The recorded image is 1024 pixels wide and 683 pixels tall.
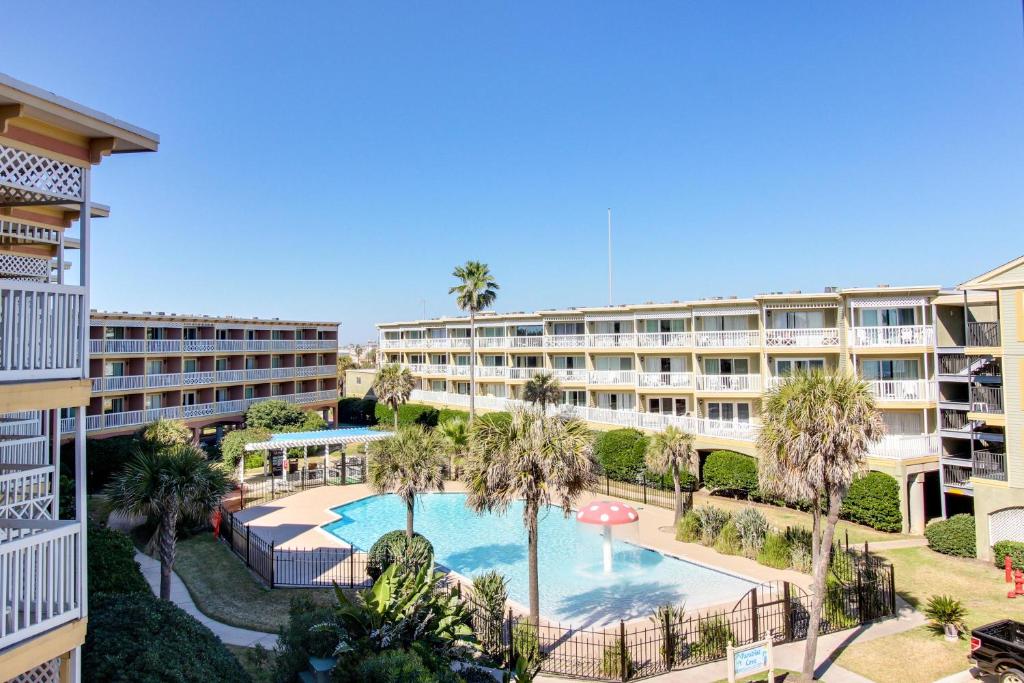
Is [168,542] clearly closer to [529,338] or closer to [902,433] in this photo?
[902,433]

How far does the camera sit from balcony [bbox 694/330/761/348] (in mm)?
32875

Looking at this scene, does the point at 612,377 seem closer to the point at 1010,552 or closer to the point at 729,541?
the point at 729,541

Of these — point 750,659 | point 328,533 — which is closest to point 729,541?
point 750,659

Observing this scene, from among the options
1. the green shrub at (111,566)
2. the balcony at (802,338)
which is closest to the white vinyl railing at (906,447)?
the balcony at (802,338)

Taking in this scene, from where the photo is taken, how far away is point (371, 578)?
63.4ft

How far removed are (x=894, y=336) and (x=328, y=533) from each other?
25.8 metres

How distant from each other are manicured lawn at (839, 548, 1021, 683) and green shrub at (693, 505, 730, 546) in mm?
5458

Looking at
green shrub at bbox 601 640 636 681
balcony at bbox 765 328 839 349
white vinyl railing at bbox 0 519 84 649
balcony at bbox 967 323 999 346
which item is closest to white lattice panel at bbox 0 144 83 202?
white vinyl railing at bbox 0 519 84 649

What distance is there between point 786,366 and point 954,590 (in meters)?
14.4

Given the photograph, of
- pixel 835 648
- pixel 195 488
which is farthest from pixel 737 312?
pixel 195 488

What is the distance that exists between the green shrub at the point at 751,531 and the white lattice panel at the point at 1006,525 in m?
7.34

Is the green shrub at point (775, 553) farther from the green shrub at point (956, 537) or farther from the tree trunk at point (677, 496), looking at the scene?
the green shrub at point (956, 537)

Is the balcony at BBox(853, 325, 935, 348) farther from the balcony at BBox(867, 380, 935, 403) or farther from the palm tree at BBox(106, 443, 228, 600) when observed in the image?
the palm tree at BBox(106, 443, 228, 600)

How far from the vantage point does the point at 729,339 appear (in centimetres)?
3381
